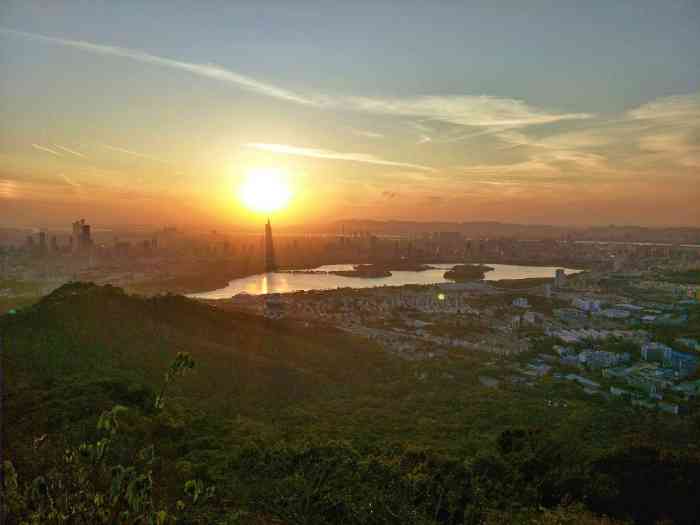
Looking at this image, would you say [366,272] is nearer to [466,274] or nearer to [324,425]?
[466,274]

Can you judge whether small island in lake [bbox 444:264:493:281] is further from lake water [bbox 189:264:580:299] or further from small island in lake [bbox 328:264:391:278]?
small island in lake [bbox 328:264:391:278]

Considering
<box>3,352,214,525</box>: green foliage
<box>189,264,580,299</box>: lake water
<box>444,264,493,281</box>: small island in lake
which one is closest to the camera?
<box>3,352,214,525</box>: green foliage

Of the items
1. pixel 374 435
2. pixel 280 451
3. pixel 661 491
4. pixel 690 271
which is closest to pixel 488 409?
pixel 374 435

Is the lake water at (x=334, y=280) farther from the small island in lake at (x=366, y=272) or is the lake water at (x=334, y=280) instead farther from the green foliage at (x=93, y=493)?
the green foliage at (x=93, y=493)

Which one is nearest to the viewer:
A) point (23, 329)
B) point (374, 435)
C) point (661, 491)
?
point (661, 491)

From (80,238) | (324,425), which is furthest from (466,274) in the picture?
(324,425)

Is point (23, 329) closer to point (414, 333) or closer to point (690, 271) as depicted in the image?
point (414, 333)

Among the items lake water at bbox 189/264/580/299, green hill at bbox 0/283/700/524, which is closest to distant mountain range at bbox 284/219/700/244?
Result: lake water at bbox 189/264/580/299

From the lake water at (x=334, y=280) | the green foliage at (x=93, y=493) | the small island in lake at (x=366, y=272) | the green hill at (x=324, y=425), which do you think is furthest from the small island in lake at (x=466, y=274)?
the green foliage at (x=93, y=493)
